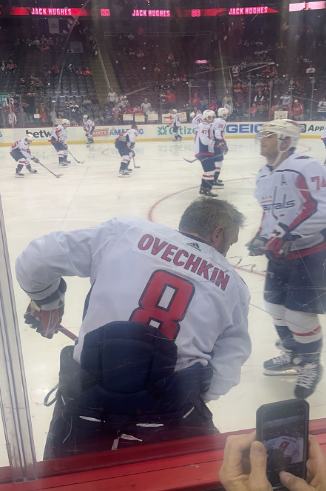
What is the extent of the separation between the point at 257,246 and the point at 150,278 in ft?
1.87

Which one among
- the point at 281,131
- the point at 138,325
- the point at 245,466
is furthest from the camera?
the point at 281,131

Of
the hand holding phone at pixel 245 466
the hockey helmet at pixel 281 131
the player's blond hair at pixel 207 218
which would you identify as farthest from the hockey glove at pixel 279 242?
the hand holding phone at pixel 245 466

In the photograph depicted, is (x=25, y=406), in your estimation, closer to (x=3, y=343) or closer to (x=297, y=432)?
(x=3, y=343)

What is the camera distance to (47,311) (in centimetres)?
81

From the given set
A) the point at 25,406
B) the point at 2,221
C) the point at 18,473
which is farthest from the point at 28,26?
the point at 18,473

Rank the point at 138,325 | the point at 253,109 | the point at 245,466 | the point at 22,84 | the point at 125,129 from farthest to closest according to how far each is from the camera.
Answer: the point at 125,129 < the point at 253,109 < the point at 22,84 < the point at 138,325 < the point at 245,466

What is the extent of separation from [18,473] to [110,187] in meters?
2.13

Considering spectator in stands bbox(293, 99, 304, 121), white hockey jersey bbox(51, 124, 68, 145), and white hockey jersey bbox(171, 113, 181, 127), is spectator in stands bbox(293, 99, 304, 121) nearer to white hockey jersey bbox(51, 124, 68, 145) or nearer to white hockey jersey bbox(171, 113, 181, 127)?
white hockey jersey bbox(171, 113, 181, 127)

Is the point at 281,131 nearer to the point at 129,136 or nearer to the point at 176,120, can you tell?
the point at 176,120

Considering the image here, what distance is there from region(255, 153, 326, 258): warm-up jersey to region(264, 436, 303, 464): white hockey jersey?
0.58 metres

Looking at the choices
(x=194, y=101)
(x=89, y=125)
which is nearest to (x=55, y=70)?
(x=89, y=125)

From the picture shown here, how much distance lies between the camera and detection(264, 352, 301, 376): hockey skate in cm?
95

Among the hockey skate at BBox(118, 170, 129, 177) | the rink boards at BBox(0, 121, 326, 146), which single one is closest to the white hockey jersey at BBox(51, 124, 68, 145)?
the rink boards at BBox(0, 121, 326, 146)

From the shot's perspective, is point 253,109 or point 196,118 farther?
point 196,118
